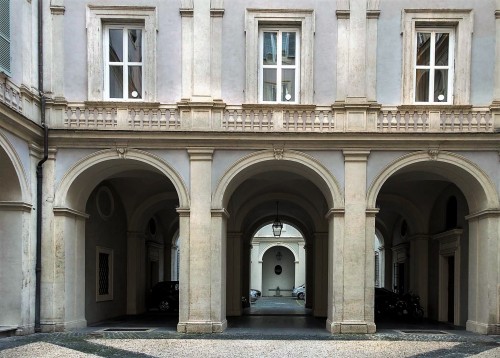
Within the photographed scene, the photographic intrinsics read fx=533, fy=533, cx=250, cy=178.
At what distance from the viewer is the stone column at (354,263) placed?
13.0 meters

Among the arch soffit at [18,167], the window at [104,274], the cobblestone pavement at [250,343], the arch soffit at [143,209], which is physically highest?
the arch soffit at [18,167]

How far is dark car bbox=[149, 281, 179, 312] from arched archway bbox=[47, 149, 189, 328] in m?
0.40

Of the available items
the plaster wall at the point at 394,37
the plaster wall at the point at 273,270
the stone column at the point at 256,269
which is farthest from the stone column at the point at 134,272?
the plaster wall at the point at 273,270

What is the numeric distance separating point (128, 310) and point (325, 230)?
7362 millimetres

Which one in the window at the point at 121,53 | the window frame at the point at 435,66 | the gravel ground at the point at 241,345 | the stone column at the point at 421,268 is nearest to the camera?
the gravel ground at the point at 241,345

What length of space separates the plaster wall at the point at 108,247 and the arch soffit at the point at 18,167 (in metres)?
2.79

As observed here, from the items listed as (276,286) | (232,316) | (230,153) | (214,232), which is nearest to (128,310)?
(232,316)

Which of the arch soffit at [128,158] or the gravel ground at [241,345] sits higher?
the arch soffit at [128,158]

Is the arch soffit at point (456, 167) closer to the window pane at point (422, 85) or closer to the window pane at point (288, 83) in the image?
the window pane at point (422, 85)

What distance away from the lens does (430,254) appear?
59.1ft

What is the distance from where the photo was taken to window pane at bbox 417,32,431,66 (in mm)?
13758

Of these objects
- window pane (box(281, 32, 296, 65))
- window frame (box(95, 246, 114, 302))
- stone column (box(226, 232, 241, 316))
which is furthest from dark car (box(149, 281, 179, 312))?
window pane (box(281, 32, 296, 65))

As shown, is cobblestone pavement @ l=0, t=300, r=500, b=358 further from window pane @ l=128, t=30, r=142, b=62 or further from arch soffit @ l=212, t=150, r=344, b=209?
window pane @ l=128, t=30, r=142, b=62

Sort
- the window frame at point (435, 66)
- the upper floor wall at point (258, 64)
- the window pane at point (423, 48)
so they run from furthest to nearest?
1. the window pane at point (423, 48)
2. the window frame at point (435, 66)
3. the upper floor wall at point (258, 64)
